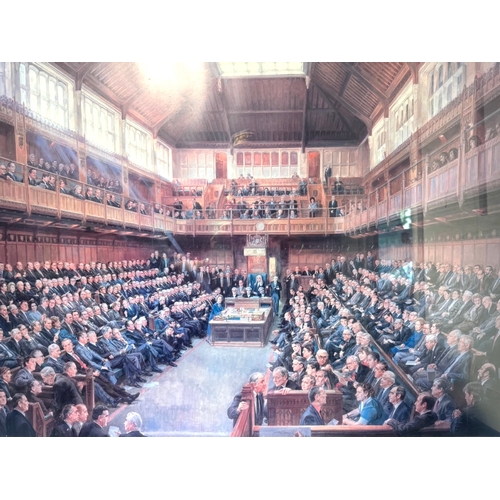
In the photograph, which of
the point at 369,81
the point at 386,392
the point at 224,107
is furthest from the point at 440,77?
the point at 386,392

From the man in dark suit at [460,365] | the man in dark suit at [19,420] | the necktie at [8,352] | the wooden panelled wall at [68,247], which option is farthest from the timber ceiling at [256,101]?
the man in dark suit at [19,420]

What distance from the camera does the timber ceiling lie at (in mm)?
3938

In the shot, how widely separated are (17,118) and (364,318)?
4675 millimetres

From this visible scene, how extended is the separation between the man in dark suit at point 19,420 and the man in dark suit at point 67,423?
255 millimetres

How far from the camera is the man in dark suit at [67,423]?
12.4ft

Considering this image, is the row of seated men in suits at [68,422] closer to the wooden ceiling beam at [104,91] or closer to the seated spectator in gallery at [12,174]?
the seated spectator in gallery at [12,174]

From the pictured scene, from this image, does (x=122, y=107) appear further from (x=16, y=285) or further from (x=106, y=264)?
(x=16, y=285)

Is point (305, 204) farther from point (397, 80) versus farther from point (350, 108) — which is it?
point (397, 80)

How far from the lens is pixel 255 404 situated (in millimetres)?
3838

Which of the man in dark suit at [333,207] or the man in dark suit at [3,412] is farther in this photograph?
the man in dark suit at [333,207]

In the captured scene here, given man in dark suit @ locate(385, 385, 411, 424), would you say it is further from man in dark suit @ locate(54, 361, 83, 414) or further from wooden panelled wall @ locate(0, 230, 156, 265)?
man in dark suit @ locate(54, 361, 83, 414)

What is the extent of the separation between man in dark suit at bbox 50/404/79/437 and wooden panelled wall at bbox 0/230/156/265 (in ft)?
5.52

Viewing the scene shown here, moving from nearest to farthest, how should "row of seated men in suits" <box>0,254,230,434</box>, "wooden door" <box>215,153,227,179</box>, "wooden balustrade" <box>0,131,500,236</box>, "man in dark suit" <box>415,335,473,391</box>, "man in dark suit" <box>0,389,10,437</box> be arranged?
"wooden balustrade" <box>0,131,500,236</box>
"man in dark suit" <box>415,335,473,391</box>
"man in dark suit" <box>0,389,10,437</box>
"row of seated men in suits" <box>0,254,230,434</box>
"wooden door" <box>215,153,227,179</box>

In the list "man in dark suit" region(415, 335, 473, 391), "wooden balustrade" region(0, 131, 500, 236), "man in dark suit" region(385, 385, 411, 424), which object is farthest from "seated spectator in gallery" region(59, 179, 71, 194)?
"man in dark suit" region(415, 335, 473, 391)
